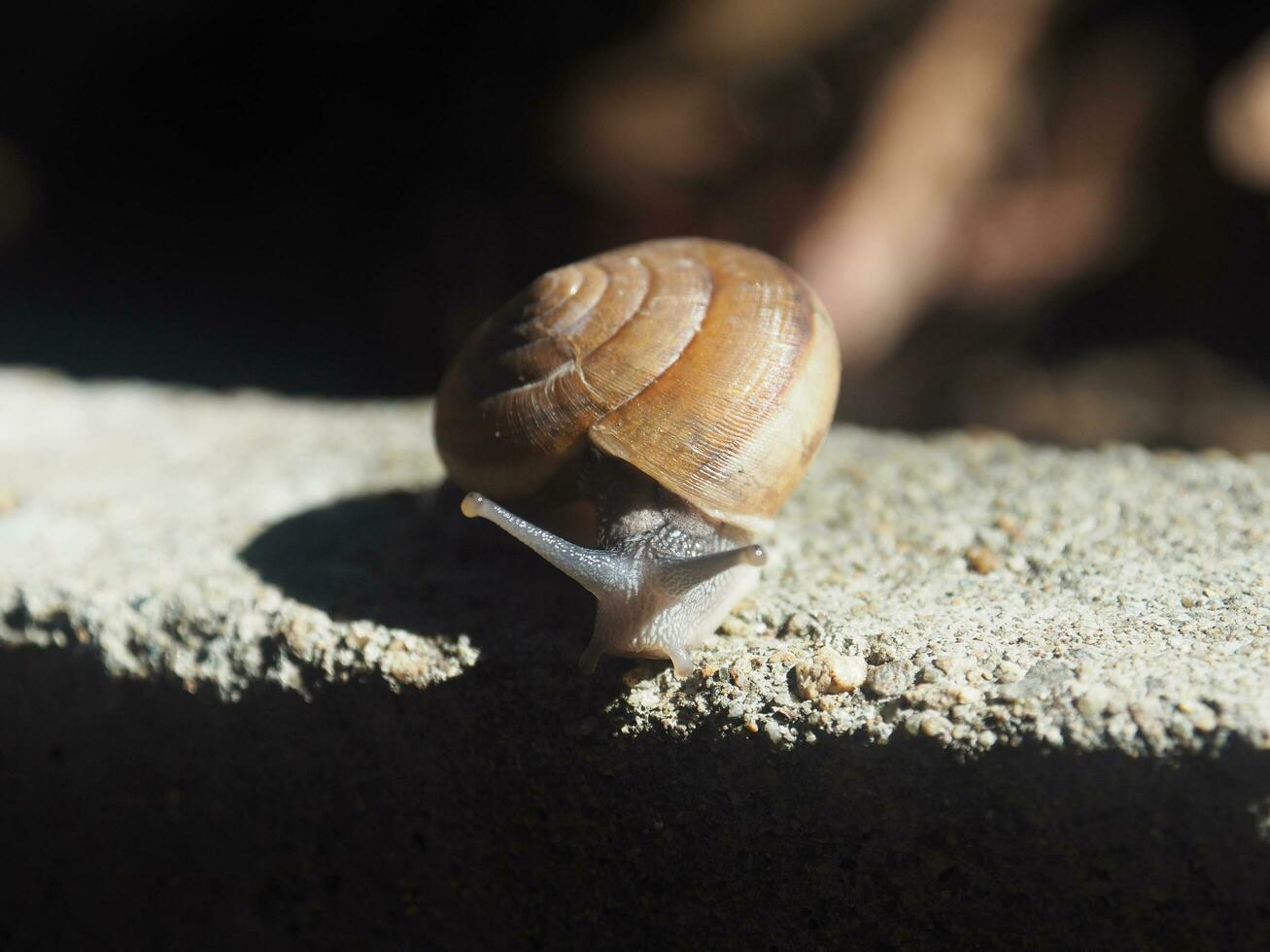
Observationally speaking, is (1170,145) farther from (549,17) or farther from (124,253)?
(124,253)

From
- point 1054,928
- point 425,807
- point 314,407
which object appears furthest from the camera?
point 314,407

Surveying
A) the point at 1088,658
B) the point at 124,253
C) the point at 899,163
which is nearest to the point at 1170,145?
the point at 899,163

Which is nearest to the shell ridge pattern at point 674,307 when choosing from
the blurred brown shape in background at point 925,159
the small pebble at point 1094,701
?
the small pebble at point 1094,701

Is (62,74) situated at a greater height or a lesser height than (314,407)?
greater

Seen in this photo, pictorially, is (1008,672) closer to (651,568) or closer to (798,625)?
(798,625)

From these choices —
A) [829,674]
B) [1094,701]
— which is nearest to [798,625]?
[829,674]

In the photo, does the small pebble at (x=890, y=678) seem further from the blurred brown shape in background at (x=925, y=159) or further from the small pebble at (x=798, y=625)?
the blurred brown shape in background at (x=925, y=159)
